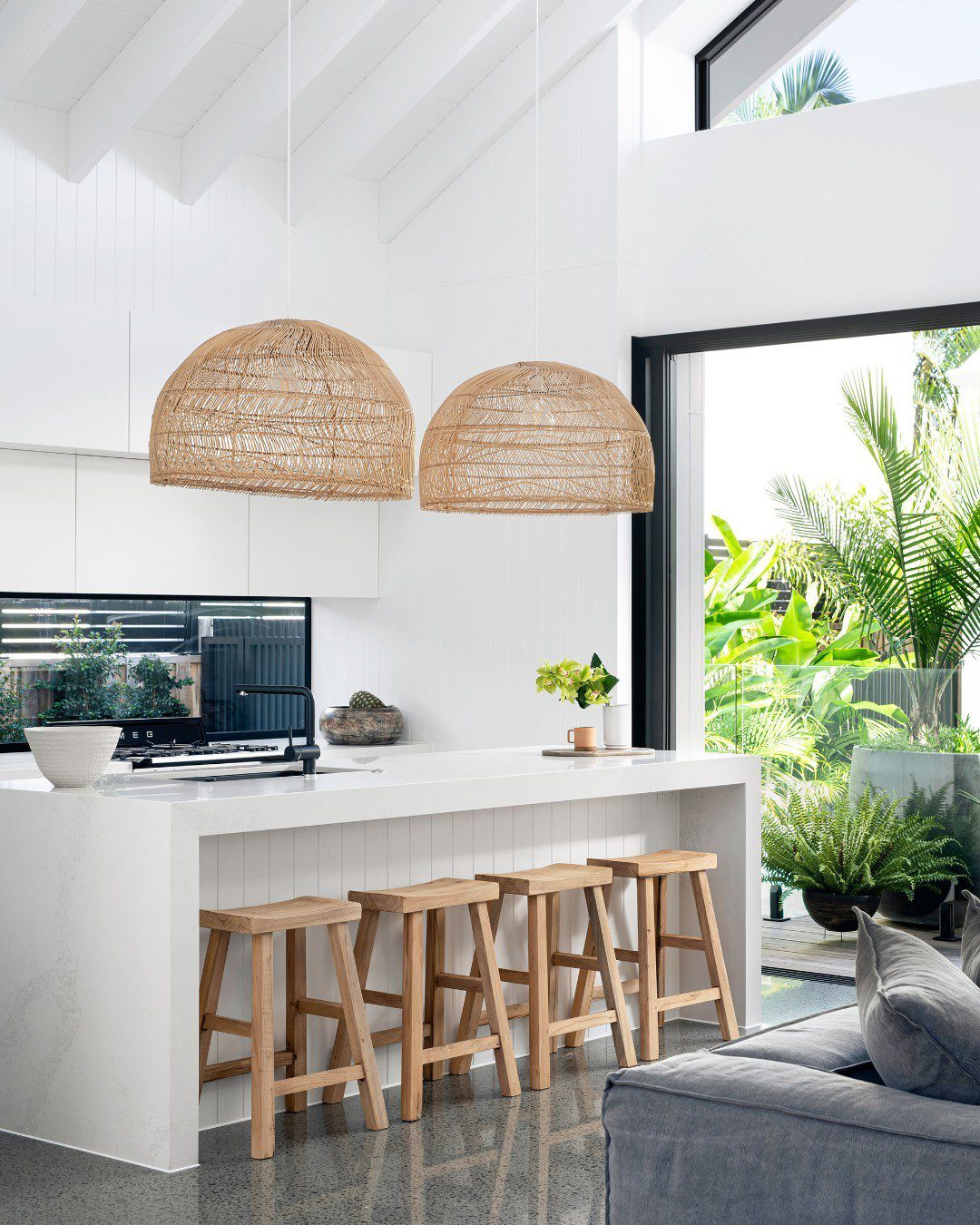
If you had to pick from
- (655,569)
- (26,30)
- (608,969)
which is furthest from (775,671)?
(26,30)

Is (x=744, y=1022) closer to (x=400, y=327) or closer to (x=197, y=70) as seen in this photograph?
(x=400, y=327)

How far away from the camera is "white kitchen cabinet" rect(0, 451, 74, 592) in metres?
5.52

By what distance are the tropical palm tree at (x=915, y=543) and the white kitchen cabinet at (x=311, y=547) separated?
210 cm

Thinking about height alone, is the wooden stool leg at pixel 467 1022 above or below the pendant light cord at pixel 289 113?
below

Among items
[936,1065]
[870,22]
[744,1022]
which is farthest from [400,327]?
[936,1065]

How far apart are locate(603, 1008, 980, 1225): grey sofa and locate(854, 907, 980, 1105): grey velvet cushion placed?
29 millimetres

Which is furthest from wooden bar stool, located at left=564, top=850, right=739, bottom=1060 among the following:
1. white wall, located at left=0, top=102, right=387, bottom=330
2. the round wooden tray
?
white wall, located at left=0, top=102, right=387, bottom=330

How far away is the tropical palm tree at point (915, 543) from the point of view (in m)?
5.41

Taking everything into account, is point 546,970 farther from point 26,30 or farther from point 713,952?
point 26,30

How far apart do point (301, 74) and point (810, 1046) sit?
14.3ft

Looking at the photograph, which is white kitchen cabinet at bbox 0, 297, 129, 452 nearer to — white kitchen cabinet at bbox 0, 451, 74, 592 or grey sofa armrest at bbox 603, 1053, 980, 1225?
white kitchen cabinet at bbox 0, 451, 74, 592

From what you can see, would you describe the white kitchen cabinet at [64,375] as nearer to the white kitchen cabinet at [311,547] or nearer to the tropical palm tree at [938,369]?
the white kitchen cabinet at [311,547]

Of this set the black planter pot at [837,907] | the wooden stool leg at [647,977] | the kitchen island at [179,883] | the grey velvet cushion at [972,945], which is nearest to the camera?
the grey velvet cushion at [972,945]

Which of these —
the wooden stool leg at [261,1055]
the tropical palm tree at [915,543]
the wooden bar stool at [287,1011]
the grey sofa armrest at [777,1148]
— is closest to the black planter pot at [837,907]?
the tropical palm tree at [915,543]
